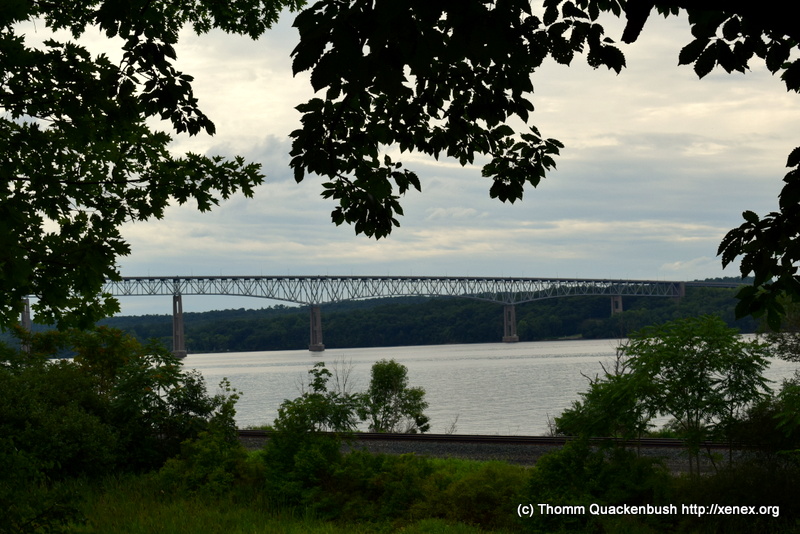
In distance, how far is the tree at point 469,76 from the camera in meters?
3.34

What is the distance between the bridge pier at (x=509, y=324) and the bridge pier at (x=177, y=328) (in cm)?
5886

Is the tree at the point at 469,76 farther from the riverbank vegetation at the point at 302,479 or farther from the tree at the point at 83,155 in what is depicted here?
the riverbank vegetation at the point at 302,479

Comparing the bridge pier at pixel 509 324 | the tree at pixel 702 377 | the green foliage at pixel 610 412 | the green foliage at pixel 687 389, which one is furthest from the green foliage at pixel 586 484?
the bridge pier at pixel 509 324

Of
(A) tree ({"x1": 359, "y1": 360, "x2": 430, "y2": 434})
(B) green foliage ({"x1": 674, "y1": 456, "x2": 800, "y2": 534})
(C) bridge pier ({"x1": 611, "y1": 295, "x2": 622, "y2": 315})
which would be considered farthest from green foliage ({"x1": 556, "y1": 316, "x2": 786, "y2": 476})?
(C) bridge pier ({"x1": 611, "y1": 295, "x2": 622, "y2": 315})

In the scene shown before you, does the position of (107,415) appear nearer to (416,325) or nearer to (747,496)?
(747,496)

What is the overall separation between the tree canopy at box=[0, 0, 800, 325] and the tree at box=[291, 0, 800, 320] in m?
0.01

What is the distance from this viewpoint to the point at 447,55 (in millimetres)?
3453

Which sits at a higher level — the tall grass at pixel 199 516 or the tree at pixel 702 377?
the tree at pixel 702 377

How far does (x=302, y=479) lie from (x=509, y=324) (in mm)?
140735

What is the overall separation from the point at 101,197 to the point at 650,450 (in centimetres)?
1506

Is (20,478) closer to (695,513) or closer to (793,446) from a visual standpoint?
(695,513)

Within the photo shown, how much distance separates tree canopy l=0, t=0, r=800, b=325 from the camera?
134 inches

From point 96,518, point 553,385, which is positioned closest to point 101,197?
point 96,518

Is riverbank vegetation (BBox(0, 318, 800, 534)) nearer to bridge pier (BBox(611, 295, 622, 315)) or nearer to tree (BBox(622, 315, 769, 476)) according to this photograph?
tree (BBox(622, 315, 769, 476))
